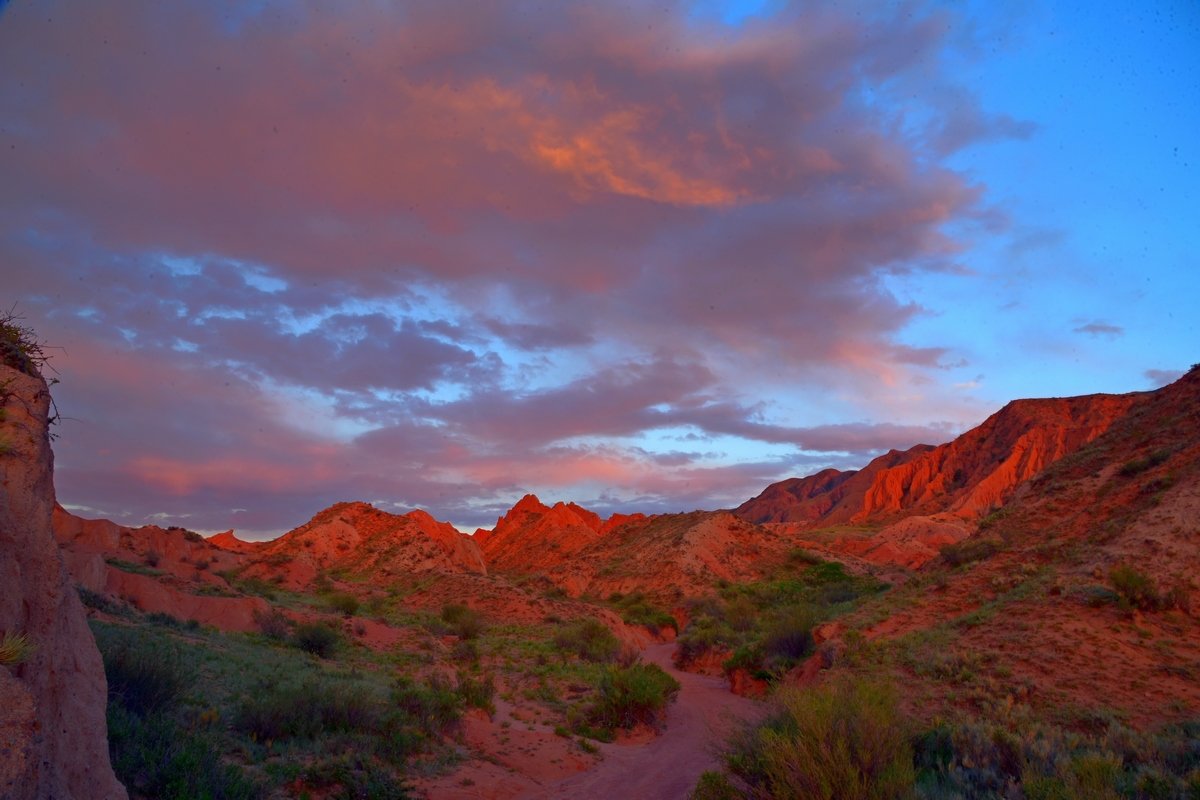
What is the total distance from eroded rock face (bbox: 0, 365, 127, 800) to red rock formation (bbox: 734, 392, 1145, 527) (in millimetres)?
82047

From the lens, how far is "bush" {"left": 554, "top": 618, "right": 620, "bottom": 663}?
23219 millimetres

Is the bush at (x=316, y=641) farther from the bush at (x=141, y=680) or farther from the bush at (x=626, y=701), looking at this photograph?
the bush at (x=141, y=680)

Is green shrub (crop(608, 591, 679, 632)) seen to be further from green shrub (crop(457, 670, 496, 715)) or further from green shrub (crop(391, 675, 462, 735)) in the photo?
green shrub (crop(391, 675, 462, 735))

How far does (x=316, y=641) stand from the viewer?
18656 millimetres

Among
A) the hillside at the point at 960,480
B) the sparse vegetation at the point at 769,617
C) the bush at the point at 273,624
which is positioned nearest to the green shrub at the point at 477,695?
the bush at the point at 273,624

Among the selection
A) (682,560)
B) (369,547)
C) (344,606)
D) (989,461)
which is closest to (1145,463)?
(344,606)

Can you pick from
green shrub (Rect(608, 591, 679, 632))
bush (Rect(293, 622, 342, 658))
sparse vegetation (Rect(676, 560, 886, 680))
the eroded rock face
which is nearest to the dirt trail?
sparse vegetation (Rect(676, 560, 886, 680))

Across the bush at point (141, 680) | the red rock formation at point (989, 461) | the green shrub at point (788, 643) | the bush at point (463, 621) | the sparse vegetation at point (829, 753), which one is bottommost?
the bush at point (463, 621)

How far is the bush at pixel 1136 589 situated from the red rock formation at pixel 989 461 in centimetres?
6611

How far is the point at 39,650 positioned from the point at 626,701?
1294 centimetres

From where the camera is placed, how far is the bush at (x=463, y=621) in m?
27.5

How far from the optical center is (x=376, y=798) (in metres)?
8.25

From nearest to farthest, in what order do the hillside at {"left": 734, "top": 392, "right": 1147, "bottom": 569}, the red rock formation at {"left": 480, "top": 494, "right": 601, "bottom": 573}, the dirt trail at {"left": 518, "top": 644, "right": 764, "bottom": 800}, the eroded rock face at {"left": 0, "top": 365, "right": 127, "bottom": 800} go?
the eroded rock face at {"left": 0, "top": 365, "right": 127, "bottom": 800} → the dirt trail at {"left": 518, "top": 644, "right": 764, "bottom": 800} → the hillside at {"left": 734, "top": 392, "right": 1147, "bottom": 569} → the red rock formation at {"left": 480, "top": 494, "right": 601, "bottom": 573}

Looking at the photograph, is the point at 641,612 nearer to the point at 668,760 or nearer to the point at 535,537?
the point at 668,760
